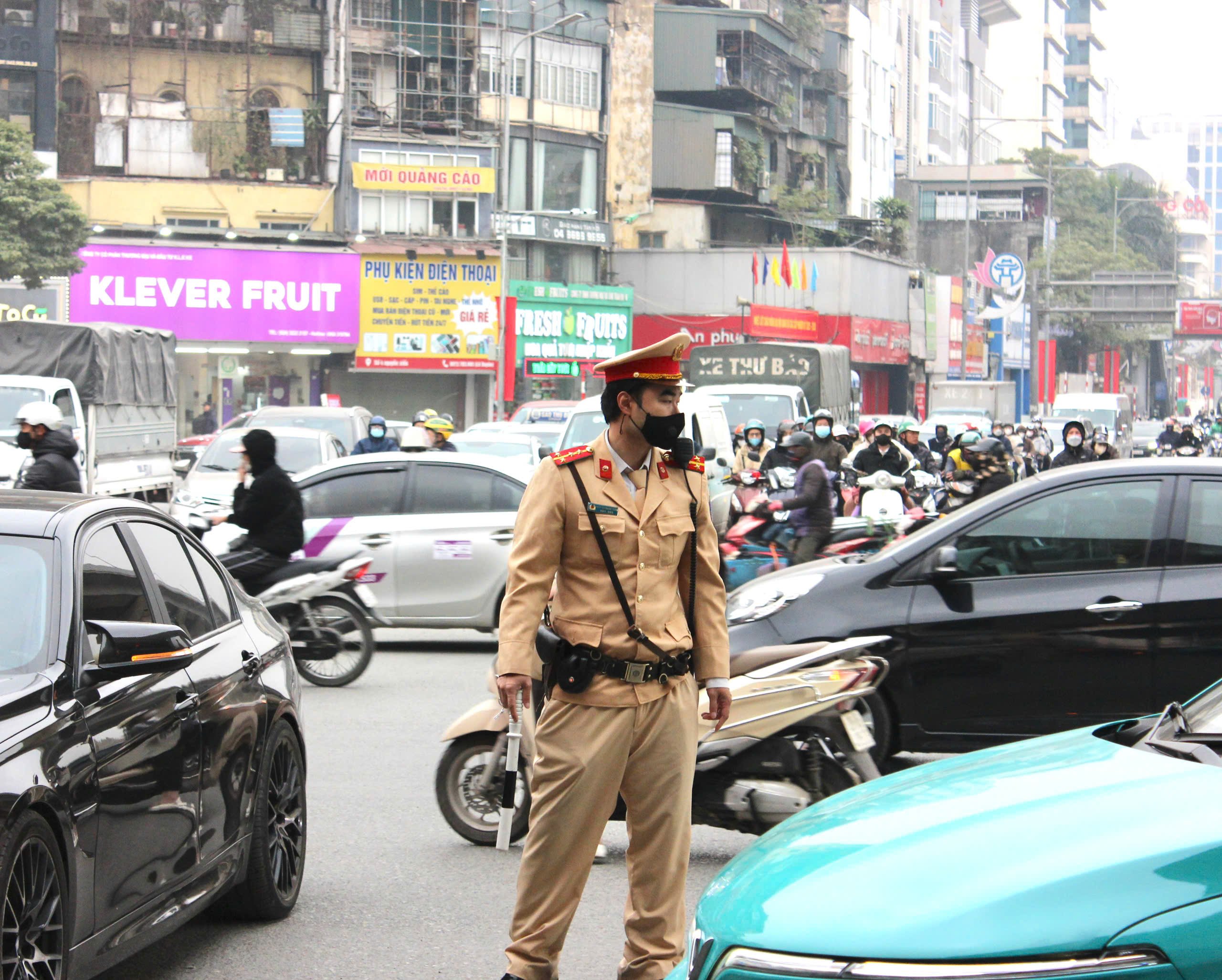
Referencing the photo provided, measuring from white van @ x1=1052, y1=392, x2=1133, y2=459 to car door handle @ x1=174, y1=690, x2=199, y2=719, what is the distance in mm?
39784

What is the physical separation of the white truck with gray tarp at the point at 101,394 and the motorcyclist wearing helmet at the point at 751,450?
7898 millimetres

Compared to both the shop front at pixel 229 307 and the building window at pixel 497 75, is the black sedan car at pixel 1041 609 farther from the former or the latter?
the building window at pixel 497 75

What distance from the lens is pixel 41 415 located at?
12578 millimetres

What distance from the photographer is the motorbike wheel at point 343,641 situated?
10898 mm

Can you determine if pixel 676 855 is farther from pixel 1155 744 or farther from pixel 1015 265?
pixel 1015 265

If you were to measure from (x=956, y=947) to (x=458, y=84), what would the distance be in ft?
161

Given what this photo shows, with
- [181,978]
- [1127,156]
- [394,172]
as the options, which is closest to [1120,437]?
[394,172]

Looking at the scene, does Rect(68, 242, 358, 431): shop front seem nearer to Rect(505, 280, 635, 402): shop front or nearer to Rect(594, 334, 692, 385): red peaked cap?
Rect(505, 280, 635, 402): shop front

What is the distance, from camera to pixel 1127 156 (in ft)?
636

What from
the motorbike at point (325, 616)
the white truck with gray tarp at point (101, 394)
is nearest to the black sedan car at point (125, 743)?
the motorbike at point (325, 616)

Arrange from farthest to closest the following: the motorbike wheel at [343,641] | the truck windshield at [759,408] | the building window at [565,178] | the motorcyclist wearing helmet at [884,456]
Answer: the building window at [565,178] < the truck windshield at [759,408] < the motorcyclist wearing helmet at [884,456] < the motorbike wheel at [343,641]

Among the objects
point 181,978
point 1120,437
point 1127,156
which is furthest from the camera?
point 1127,156

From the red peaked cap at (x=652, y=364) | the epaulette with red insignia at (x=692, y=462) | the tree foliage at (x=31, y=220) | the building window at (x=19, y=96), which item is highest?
the building window at (x=19, y=96)

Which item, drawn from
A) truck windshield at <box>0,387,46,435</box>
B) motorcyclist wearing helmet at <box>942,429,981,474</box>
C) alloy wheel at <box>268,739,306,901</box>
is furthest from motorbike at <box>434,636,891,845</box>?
truck windshield at <box>0,387,46,435</box>
